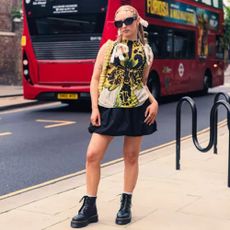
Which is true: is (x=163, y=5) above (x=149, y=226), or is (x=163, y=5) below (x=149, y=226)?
above

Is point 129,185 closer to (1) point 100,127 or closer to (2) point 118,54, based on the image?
(1) point 100,127

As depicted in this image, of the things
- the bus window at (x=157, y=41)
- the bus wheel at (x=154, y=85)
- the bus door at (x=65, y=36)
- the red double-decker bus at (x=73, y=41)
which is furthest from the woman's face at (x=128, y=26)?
the bus wheel at (x=154, y=85)

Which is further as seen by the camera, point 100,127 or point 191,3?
point 191,3

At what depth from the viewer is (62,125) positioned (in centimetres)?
1215

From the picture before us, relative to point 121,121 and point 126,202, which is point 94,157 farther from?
point 126,202

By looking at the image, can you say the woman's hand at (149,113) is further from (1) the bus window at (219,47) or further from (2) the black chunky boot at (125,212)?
(1) the bus window at (219,47)

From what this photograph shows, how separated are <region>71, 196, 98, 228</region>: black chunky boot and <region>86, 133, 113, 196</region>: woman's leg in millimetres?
71

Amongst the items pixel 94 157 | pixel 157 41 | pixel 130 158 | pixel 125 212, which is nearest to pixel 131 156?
pixel 130 158

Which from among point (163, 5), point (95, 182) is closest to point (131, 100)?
point (95, 182)

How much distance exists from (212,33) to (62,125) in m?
10.4

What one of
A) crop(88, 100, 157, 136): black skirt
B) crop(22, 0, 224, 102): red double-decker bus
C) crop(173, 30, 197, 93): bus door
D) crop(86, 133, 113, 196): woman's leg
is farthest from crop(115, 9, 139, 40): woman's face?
crop(173, 30, 197, 93): bus door

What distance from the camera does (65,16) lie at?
14.3 meters

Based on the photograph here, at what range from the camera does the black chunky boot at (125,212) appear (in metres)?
4.57

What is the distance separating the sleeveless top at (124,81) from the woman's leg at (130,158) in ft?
1.06
